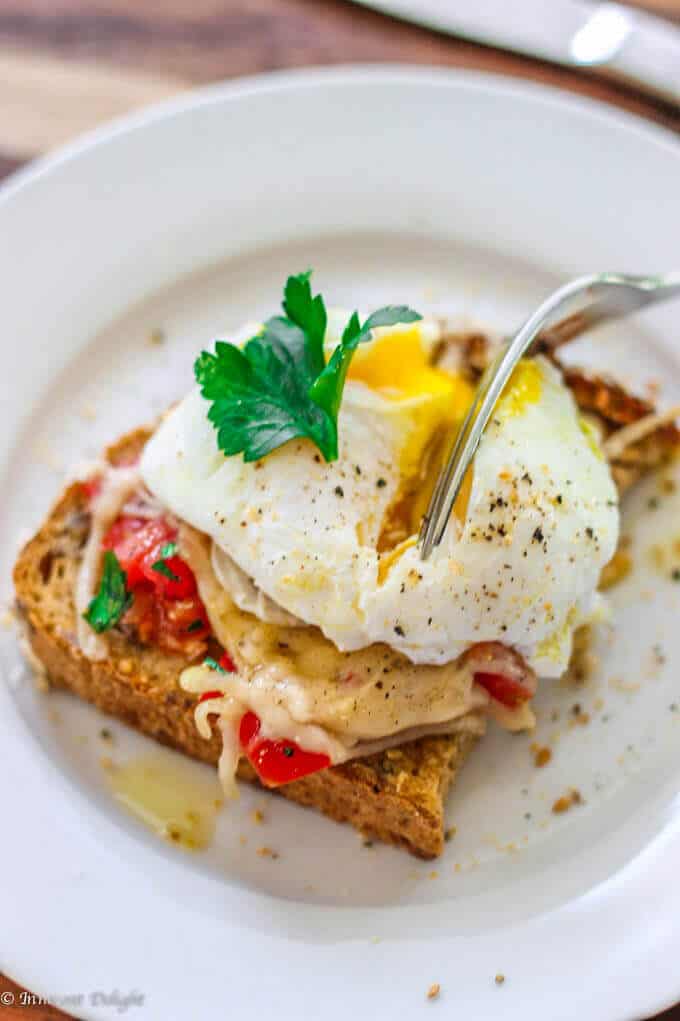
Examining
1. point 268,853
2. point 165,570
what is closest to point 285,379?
point 165,570

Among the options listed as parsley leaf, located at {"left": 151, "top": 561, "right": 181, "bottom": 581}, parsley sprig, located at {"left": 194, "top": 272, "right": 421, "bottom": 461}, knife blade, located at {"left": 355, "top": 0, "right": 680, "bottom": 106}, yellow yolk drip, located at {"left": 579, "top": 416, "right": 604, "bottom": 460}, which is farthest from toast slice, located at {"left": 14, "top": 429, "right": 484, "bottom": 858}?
knife blade, located at {"left": 355, "top": 0, "right": 680, "bottom": 106}

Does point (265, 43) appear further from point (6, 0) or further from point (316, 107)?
point (6, 0)

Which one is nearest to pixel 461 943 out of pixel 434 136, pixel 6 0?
pixel 434 136

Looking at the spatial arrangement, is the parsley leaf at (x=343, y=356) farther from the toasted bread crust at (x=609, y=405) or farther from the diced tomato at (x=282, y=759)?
the diced tomato at (x=282, y=759)

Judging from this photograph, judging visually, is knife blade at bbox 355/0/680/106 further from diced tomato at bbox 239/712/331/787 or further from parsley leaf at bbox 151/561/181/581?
diced tomato at bbox 239/712/331/787

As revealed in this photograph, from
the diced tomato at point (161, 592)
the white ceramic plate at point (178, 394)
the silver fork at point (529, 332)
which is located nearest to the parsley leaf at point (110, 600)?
the diced tomato at point (161, 592)
